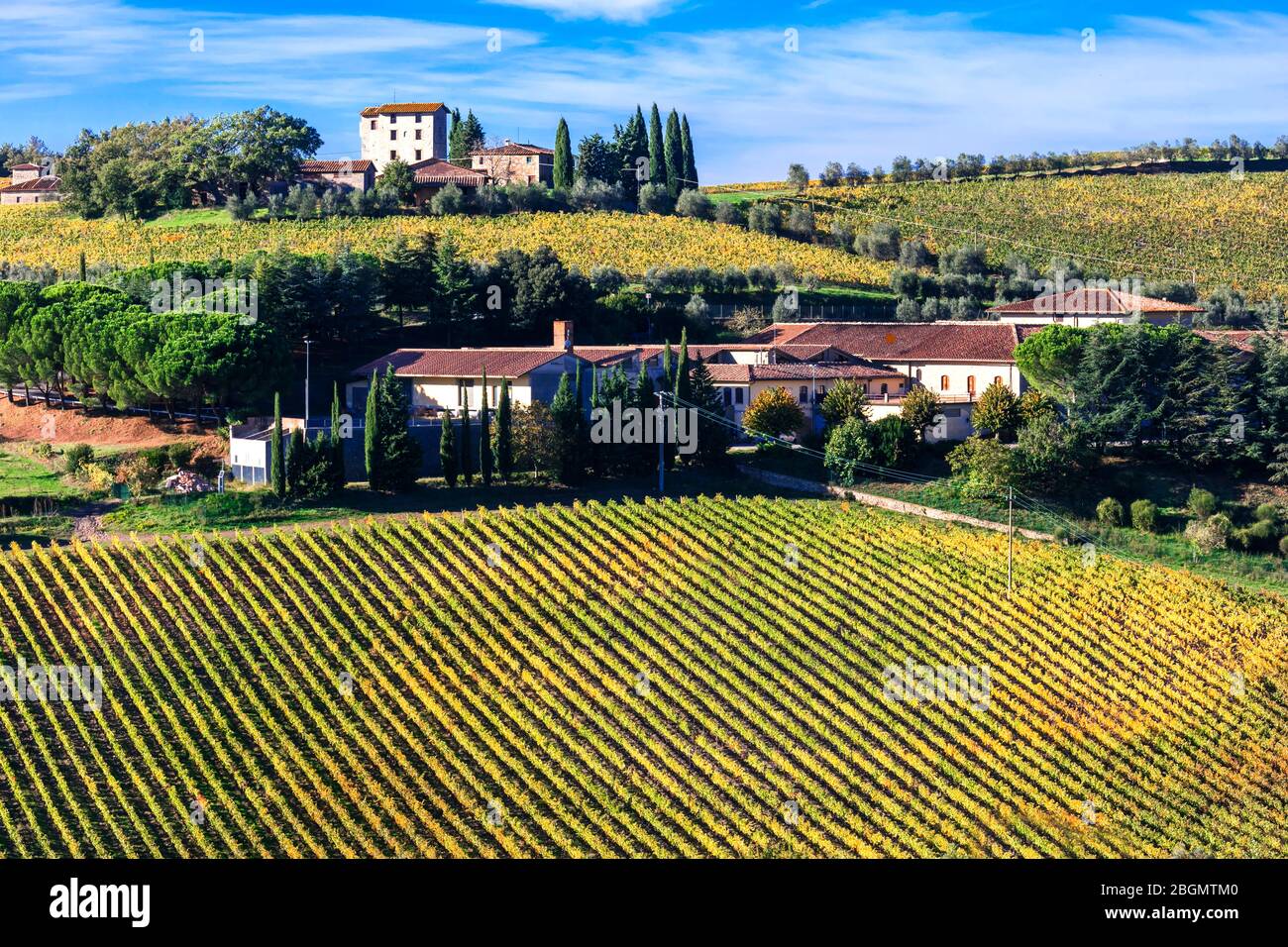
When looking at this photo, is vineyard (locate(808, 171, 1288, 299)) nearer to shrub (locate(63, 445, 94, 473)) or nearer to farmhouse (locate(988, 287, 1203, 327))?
farmhouse (locate(988, 287, 1203, 327))

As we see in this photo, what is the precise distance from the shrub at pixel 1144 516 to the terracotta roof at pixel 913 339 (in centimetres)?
1495

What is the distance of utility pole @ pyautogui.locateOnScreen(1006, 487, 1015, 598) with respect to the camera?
43219 millimetres

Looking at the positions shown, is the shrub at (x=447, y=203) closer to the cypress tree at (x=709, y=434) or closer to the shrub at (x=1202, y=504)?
the cypress tree at (x=709, y=434)

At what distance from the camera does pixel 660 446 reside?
5172 cm

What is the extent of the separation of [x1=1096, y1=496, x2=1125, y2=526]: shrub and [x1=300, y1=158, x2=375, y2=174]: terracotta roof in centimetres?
6211

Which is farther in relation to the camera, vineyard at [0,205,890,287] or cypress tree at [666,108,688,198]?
cypress tree at [666,108,688,198]

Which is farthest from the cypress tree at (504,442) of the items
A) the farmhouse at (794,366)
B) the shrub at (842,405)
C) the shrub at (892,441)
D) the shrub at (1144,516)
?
the shrub at (1144,516)

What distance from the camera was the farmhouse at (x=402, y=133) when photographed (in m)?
105

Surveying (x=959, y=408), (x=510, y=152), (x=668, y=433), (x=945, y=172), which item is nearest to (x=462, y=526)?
(x=668, y=433)

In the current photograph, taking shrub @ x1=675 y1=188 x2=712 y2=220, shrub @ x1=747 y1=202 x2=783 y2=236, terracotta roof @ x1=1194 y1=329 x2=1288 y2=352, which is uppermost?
shrub @ x1=675 y1=188 x2=712 y2=220

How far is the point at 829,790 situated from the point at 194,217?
7180cm

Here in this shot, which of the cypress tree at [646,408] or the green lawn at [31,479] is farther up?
the cypress tree at [646,408]

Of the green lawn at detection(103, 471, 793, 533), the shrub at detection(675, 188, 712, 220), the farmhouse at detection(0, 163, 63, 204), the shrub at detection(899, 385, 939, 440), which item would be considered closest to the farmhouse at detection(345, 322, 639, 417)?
the green lawn at detection(103, 471, 793, 533)

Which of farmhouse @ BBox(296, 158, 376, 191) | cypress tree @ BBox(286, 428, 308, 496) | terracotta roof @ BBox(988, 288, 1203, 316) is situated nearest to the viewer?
cypress tree @ BBox(286, 428, 308, 496)
